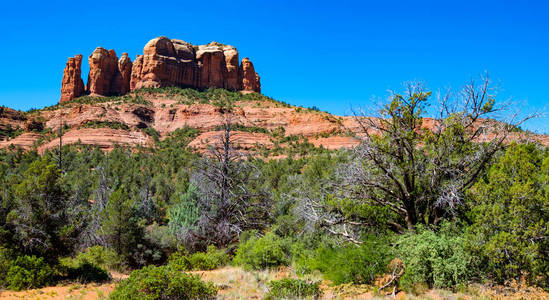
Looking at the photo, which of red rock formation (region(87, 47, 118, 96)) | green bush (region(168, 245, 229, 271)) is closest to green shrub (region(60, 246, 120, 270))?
green bush (region(168, 245, 229, 271))

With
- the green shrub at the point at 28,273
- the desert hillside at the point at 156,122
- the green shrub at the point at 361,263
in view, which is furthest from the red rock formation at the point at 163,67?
the green shrub at the point at 361,263

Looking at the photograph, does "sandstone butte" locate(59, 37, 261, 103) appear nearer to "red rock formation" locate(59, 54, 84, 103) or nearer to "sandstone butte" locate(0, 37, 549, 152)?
"red rock formation" locate(59, 54, 84, 103)

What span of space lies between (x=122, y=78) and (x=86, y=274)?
7793 cm

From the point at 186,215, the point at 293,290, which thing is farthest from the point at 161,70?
the point at 293,290

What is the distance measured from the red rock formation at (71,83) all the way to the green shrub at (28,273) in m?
76.9

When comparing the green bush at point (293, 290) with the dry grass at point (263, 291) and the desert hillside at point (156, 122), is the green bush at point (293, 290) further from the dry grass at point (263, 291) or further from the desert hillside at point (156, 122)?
the desert hillside at point (156, 122)

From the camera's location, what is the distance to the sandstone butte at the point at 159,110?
53938 millimetres

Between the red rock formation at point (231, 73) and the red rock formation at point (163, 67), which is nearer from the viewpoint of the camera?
the red rock formation at point (163, 67)

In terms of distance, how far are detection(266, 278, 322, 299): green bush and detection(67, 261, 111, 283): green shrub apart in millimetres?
5488

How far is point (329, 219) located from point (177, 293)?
4.50 metres

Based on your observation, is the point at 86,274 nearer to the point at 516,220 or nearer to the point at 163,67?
the point at 516,220

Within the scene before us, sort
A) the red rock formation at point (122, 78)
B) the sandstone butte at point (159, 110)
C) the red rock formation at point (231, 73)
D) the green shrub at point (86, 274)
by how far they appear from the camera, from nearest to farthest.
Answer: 1. the green shrub at point (86, 274)
2. the sandstone butte at point (159, 110)
3. the red rock formation at point (122, 78)
4. the red rock formation at point (231, 73)

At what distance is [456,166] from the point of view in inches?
333

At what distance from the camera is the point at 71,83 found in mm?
73938
